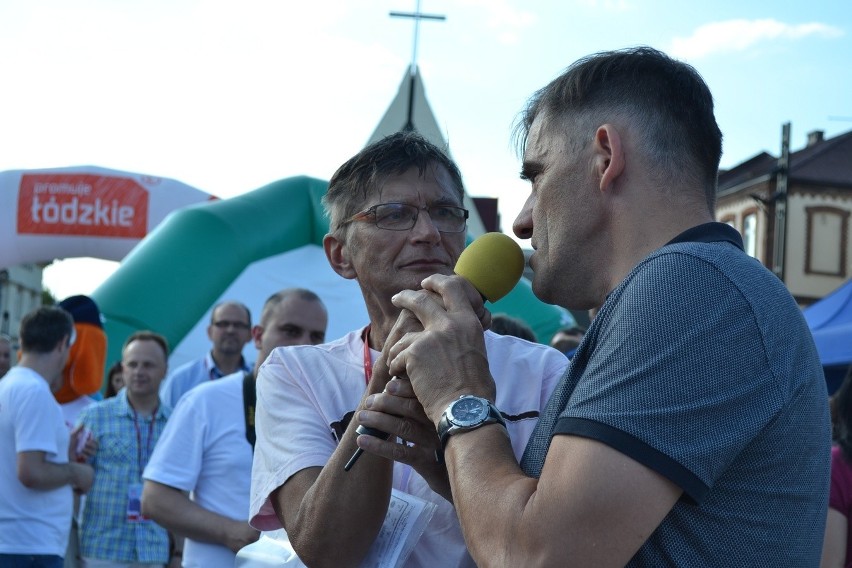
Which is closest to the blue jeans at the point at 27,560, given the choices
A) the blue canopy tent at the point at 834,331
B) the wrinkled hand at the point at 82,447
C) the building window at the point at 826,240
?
the wrinkled hand at the point at 82,447

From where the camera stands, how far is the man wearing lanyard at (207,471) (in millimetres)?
4070

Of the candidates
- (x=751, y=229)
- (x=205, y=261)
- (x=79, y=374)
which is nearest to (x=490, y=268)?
(x=79, y=374)

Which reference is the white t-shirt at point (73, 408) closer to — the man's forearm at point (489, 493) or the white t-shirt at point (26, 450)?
the white t-shirt at point (26, 450)

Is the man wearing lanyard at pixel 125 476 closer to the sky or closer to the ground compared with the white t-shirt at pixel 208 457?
closer to the ground

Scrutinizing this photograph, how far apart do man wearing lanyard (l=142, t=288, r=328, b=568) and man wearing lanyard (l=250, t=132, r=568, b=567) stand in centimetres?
196

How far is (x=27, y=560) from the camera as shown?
519cm

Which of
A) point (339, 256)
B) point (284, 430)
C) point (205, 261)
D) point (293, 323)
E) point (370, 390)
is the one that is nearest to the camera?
point (370, 390)

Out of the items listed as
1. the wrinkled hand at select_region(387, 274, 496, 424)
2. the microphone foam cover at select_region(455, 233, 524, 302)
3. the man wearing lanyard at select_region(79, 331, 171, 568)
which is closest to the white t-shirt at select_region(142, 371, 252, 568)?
the man wearing lanyard at select_region(79, 331, 171, 568)

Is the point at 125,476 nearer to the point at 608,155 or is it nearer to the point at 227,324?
the point at 227,324

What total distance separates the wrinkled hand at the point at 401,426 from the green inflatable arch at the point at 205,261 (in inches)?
286

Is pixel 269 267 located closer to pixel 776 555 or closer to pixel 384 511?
pixel 384 511

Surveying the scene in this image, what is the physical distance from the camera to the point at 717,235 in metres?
1.50

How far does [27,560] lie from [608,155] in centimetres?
468

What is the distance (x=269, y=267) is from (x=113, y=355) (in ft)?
6.29
